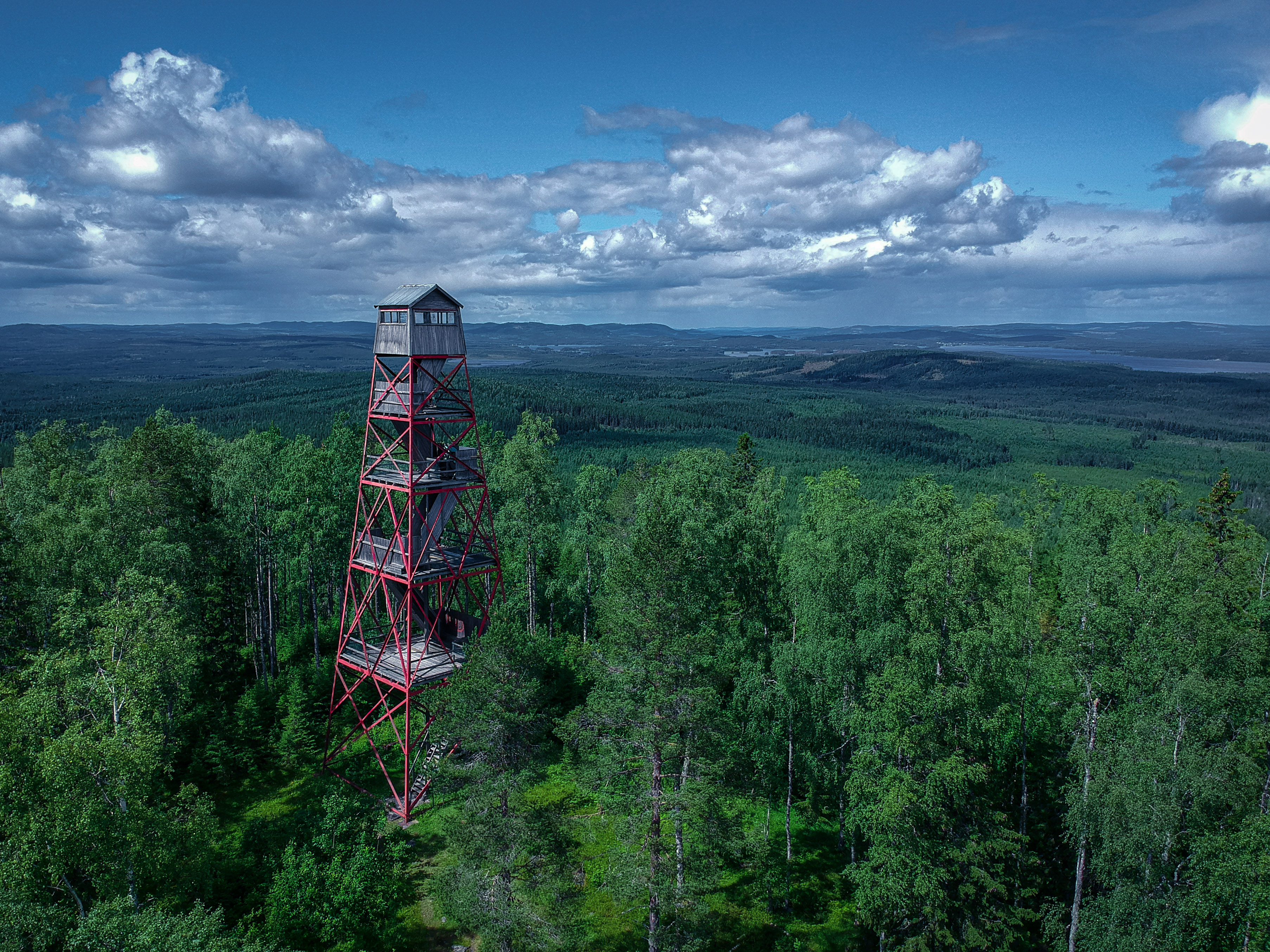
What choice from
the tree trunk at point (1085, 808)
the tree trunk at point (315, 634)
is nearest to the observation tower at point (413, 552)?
the tree trunk at point (315, 634)

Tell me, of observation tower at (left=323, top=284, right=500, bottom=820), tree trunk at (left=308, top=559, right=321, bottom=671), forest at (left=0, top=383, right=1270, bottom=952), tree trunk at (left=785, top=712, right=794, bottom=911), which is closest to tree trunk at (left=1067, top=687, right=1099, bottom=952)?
forest at (left=0, top=383, right=1270, bottom=952)

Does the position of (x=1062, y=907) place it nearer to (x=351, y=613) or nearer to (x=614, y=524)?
(x=614, y=524)

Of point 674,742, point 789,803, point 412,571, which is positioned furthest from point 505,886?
point 412,571

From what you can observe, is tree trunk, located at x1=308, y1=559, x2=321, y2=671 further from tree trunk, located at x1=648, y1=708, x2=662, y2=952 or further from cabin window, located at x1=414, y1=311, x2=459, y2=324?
tree trunk, located at x1=648, y1=708, x2=662, y2=952

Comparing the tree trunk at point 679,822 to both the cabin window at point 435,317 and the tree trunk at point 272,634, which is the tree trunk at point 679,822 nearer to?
the cabin window at point 435,317

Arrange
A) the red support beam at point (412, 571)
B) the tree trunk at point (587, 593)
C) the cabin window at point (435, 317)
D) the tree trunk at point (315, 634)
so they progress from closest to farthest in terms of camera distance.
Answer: the cabin window at point (435, 317) < the red support beam at point (412, 571) < the tree trunk at point (315, 634) < the tree trunk at point (587, 593)

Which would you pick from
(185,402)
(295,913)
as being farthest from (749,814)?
(185,402)

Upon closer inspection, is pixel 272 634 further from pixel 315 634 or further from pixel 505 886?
pixel 505 886
